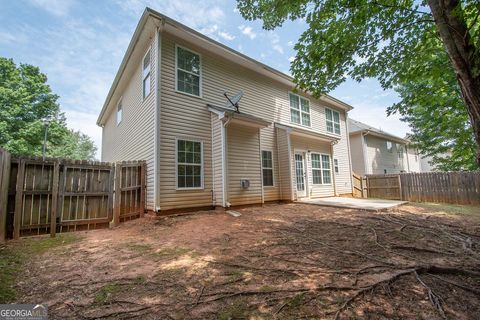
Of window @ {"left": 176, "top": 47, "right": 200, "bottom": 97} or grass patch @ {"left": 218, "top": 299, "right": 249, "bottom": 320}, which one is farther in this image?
window @ {"left": 176, "top": 47, "right": 200, "bottom": 97}

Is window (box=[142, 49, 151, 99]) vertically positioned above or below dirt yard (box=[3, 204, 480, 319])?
above

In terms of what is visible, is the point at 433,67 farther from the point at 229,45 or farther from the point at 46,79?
the point at 46,79

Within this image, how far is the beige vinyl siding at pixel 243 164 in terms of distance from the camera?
8.08 m

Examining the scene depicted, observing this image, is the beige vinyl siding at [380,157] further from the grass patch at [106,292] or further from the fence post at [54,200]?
the fence post at [54,200]

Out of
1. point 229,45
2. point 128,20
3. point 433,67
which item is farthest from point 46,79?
point 433,67

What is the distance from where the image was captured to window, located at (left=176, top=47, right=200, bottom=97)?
756 cm

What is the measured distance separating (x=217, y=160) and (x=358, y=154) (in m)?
14.3

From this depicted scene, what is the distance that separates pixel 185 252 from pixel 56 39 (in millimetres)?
15857

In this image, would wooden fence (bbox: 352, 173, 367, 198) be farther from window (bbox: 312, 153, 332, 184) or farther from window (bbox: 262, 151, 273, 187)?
window (bbox: 262, 151, 273, 187)

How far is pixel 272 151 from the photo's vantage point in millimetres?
10039

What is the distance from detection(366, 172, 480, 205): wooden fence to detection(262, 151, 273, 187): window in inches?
317

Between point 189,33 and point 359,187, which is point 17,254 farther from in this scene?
point 359,187

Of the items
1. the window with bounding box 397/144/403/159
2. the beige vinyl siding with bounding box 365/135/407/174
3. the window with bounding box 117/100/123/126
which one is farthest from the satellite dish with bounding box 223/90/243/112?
the window with bounding box 397/144/403/159

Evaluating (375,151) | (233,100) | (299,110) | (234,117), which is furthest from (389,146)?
(234,117)
